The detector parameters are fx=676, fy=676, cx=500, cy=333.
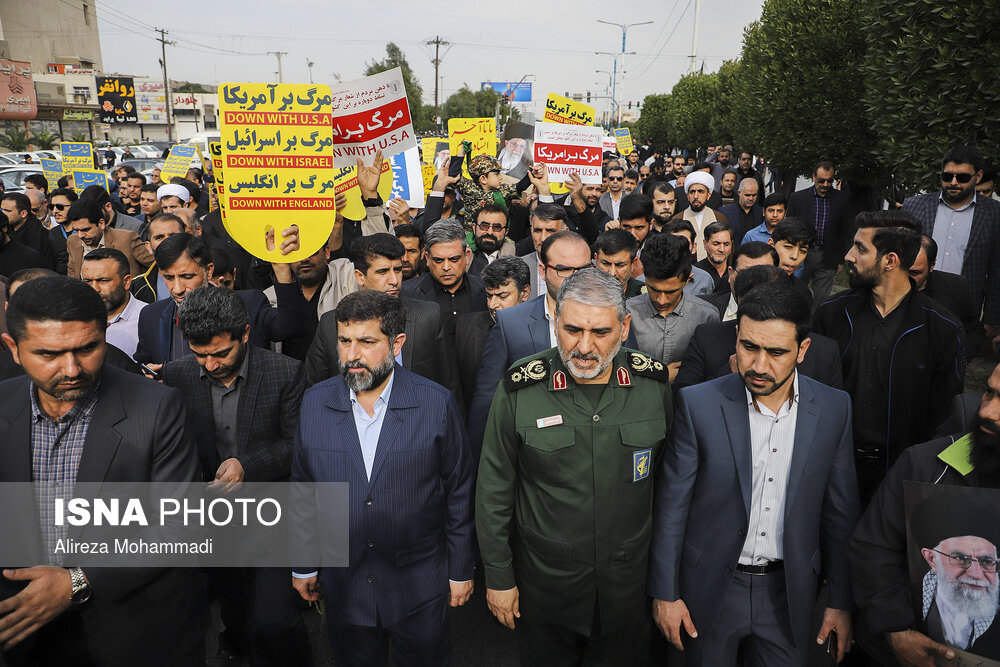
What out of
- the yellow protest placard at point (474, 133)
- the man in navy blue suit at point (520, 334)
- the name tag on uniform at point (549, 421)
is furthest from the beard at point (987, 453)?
the yellow protest placard at point (474, 133)

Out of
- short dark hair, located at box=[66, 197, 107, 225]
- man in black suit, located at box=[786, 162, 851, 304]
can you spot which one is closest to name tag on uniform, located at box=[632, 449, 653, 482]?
short dark hair, located at box=[66, 197, 107, 225]

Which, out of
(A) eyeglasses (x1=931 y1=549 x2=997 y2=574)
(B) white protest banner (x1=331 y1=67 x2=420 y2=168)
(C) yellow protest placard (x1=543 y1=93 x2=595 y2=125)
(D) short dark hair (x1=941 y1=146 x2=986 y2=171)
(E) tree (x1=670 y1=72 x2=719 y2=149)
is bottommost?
(A) eyeglasses (x1=931 y1=549 x2=997 y2=574)

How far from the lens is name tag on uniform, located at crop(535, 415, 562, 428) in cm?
262

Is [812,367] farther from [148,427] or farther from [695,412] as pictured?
[148,427]

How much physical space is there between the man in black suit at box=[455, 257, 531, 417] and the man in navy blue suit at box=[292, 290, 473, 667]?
52.9 inches

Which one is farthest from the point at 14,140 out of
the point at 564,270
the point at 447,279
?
the point at 564,270

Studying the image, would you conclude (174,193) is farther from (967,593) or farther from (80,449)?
(967,593)

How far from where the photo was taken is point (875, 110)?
7.64 metres

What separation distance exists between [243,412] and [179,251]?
148 cm

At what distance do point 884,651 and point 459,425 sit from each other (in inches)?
69.8

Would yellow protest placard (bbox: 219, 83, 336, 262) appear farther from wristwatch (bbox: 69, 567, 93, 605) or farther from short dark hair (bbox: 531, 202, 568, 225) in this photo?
wristwatch (bbox: 69, 567, 93, 605)

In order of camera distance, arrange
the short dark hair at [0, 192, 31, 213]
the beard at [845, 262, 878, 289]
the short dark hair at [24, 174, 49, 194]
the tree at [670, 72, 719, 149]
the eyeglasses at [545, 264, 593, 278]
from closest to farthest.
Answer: the beard at [845, 262, 878, 289] < the eyeglasses at [545, 264, 593, 278] < the short dark hair at [0, 192, 31, 213] < the short dark hair at [24, 174, 49, 194] < the tree at [670, 72, 719, 149]


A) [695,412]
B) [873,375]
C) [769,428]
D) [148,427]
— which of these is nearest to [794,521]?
[769,428]

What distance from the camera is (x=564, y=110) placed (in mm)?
9477
